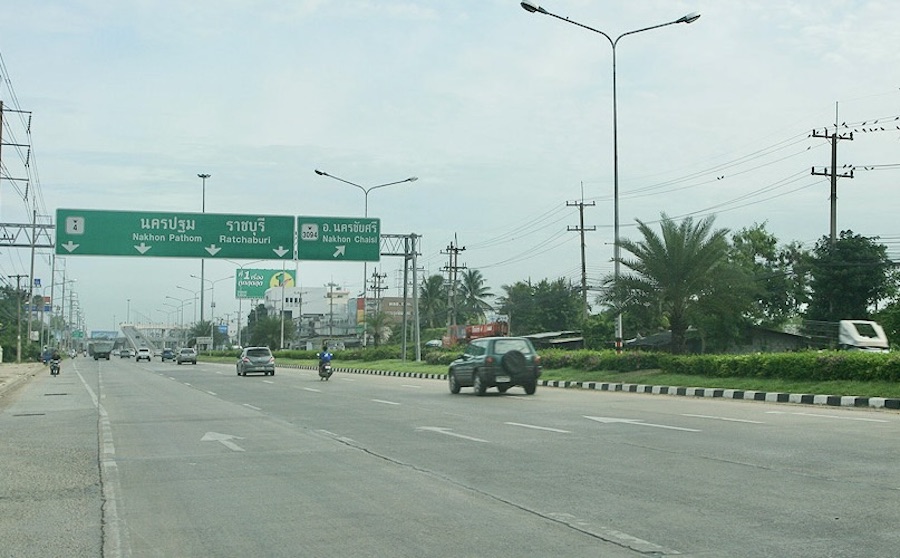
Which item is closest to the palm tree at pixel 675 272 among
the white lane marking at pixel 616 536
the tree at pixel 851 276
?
the tree at pixel 851 276

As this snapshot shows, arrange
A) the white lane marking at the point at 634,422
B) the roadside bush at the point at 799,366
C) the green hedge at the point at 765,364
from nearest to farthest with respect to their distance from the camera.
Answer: the white lane marking at the point at 634,422, the roadside bush at the point at 799,366, the green hedge at the point at 765,364

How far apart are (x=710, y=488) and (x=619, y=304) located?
24.1 metres

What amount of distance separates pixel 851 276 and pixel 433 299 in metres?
64.7

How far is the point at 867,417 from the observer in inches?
664

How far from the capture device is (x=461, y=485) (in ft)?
31.4

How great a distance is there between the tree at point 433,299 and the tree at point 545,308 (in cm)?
1310

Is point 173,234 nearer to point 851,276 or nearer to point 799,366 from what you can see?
point 799,366

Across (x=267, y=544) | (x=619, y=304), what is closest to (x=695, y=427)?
(x=267, y=544)

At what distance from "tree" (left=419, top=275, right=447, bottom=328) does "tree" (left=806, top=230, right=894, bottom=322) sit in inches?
2409

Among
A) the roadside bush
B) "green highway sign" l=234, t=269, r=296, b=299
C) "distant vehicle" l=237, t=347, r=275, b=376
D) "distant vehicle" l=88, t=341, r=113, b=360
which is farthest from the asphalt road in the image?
"distant vehicle" l=88, t=341, r=113, b=360

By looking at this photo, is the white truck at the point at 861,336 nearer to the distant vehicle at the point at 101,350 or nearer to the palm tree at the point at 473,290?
the palm tree at the point at 473,290

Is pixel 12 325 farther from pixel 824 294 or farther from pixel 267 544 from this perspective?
pixel 267 544

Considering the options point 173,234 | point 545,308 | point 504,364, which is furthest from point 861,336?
point 545,308

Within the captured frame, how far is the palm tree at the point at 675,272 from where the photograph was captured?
3164 centimetres
